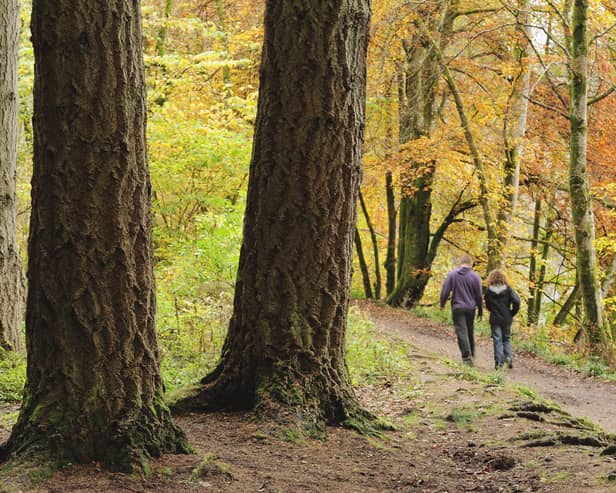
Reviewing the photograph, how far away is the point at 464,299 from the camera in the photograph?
12031 mm

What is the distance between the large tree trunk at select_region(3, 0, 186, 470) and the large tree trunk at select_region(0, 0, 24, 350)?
4777 mm

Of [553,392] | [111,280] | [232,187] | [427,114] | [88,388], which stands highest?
[427,114]

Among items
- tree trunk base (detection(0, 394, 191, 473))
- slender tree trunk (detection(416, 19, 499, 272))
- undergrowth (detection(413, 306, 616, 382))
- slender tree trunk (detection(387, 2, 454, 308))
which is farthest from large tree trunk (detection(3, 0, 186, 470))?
slender tree trunk (detection(387, 2, 454, 308))

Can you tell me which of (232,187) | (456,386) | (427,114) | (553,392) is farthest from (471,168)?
(456,386)

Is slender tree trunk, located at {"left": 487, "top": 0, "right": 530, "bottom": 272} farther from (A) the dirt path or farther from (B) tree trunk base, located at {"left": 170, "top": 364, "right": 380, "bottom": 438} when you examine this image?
(B) tree trunk base, located at {"left": 170, "top": 364, "right": 380, "bottom": 438}

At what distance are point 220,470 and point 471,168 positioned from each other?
18.9 m

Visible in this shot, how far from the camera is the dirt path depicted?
10727 mm

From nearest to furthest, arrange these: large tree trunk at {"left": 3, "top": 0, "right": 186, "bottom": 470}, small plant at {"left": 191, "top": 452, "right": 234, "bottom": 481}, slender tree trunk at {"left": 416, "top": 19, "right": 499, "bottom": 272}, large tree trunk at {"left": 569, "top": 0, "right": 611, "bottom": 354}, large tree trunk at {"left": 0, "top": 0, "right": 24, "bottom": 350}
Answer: large tree trunk at {"left": 3, "top": 0, "right": 186, "bottom": 470}, small plant at {"left": 191, "top": 452, "right": 234, "bottom": 481}, large tree trunk at {"left": 0, "top": 0, "right": 24, "bottom": 350}, large tree trunk at {"left": 569, "top": 0, "right": 611, "bottom": 354}, slender tree trunk at {"left": 416, "top": 19, "right": 499, "bottom": 272}

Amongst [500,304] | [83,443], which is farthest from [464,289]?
[83,443]

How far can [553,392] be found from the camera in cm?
1183

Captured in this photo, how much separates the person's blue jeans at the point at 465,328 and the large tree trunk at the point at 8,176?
6.96m

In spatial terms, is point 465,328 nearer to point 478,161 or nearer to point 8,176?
point 8,176

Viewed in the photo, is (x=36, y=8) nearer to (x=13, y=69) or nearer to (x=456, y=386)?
(x=13, y=69)

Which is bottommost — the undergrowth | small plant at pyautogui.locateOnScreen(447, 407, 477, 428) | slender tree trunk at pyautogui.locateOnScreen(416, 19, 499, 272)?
the undergrowth
